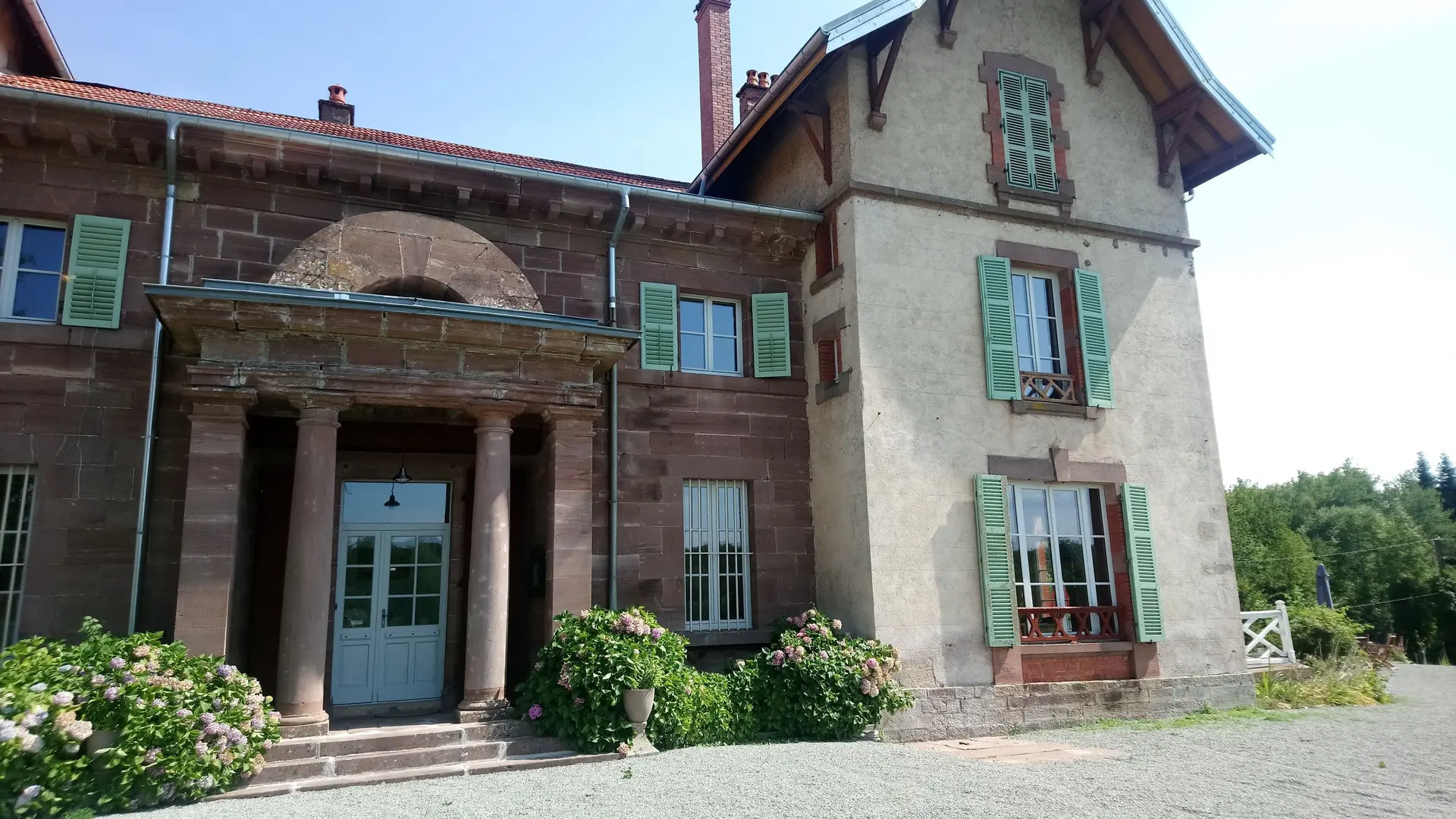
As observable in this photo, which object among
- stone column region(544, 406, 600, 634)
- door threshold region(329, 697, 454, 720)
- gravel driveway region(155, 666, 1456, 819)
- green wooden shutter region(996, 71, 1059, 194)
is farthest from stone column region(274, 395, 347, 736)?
green wooden shutter region(996, 71, 1059, 194)

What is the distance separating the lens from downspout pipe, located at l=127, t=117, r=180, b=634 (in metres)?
8.00

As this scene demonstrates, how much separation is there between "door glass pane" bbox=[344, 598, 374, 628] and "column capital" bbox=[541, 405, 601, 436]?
9.64 feet

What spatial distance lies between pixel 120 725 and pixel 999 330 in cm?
901

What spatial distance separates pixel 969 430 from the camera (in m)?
10.4

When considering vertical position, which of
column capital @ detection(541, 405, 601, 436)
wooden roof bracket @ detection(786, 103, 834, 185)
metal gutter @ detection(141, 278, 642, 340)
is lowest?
column capital @ detection(541, 405, 601, 436)

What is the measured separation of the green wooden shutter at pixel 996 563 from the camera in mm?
9922

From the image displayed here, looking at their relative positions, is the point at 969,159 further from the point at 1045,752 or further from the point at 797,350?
the point at 1045,752

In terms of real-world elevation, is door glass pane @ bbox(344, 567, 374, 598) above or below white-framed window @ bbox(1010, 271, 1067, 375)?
below

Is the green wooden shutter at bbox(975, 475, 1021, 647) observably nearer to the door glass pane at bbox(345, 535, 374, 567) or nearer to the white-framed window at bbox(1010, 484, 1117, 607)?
the white-framed window at bbox(1010, 484, 1117, 607)

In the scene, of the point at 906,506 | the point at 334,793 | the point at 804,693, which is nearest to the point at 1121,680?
the point at 906,506

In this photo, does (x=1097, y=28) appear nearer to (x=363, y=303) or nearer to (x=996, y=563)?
(x=996, y=563)

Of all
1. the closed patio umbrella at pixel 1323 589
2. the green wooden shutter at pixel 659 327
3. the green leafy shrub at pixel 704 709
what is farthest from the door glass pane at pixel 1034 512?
the closed patio umbrella at pixel 1323 589

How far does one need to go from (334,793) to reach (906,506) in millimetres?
5964

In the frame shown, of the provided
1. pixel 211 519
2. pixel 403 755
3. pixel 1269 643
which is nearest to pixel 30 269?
pixel 211 519
